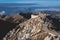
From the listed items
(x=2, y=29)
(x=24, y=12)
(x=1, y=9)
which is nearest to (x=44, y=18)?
(x=2, y=29)

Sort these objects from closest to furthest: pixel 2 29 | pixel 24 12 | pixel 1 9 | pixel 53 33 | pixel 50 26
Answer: pixel 53 33 → pixel 50 26 → pixel 2 29 → pixel 24 12 → pixel 1 9

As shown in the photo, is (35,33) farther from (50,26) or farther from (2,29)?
(2,29)

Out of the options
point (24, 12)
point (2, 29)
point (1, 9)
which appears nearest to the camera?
point (2, 29)

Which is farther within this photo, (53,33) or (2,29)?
(2,29)

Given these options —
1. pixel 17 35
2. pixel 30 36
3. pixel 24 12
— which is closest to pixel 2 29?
pixel 24 12

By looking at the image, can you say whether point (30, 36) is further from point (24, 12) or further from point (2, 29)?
point (24, 12)

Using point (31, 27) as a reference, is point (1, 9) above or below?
below
